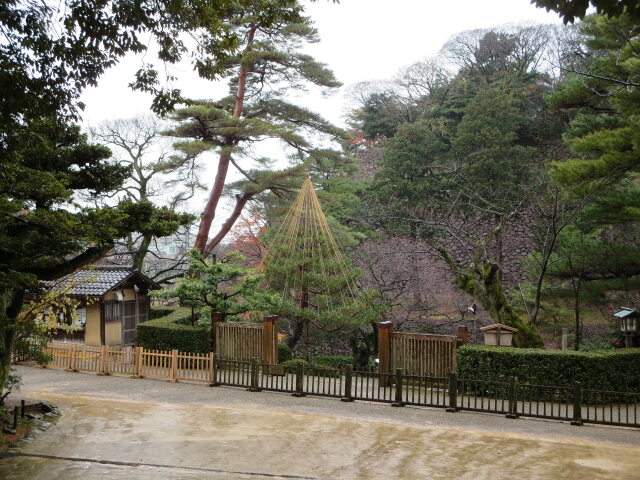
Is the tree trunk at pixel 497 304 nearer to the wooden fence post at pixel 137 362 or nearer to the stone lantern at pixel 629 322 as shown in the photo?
the stone lantern at pixel 629 322

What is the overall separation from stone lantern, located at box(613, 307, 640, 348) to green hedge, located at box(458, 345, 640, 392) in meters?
1.26

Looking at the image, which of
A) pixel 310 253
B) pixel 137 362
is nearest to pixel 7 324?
pixel 137 362

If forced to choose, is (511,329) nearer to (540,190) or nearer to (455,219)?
(540,190)

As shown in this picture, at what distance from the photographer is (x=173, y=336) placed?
53.9 feet

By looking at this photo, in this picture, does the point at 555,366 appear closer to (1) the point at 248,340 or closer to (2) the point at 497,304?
(2) the point at 497,304

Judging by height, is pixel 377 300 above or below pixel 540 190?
below

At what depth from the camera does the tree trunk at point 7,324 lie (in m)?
9.74

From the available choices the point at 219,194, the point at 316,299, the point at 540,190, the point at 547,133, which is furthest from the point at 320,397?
the point at 547,133

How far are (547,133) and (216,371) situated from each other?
72.3 feet

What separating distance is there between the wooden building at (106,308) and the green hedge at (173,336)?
1926 mm

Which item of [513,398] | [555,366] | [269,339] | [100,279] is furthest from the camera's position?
[100,279]

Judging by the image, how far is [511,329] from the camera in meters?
13.7

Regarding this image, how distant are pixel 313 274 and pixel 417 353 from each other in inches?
161

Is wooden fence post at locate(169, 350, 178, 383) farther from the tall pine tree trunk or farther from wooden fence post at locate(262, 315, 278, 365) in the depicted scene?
the tall pine tree trunk
